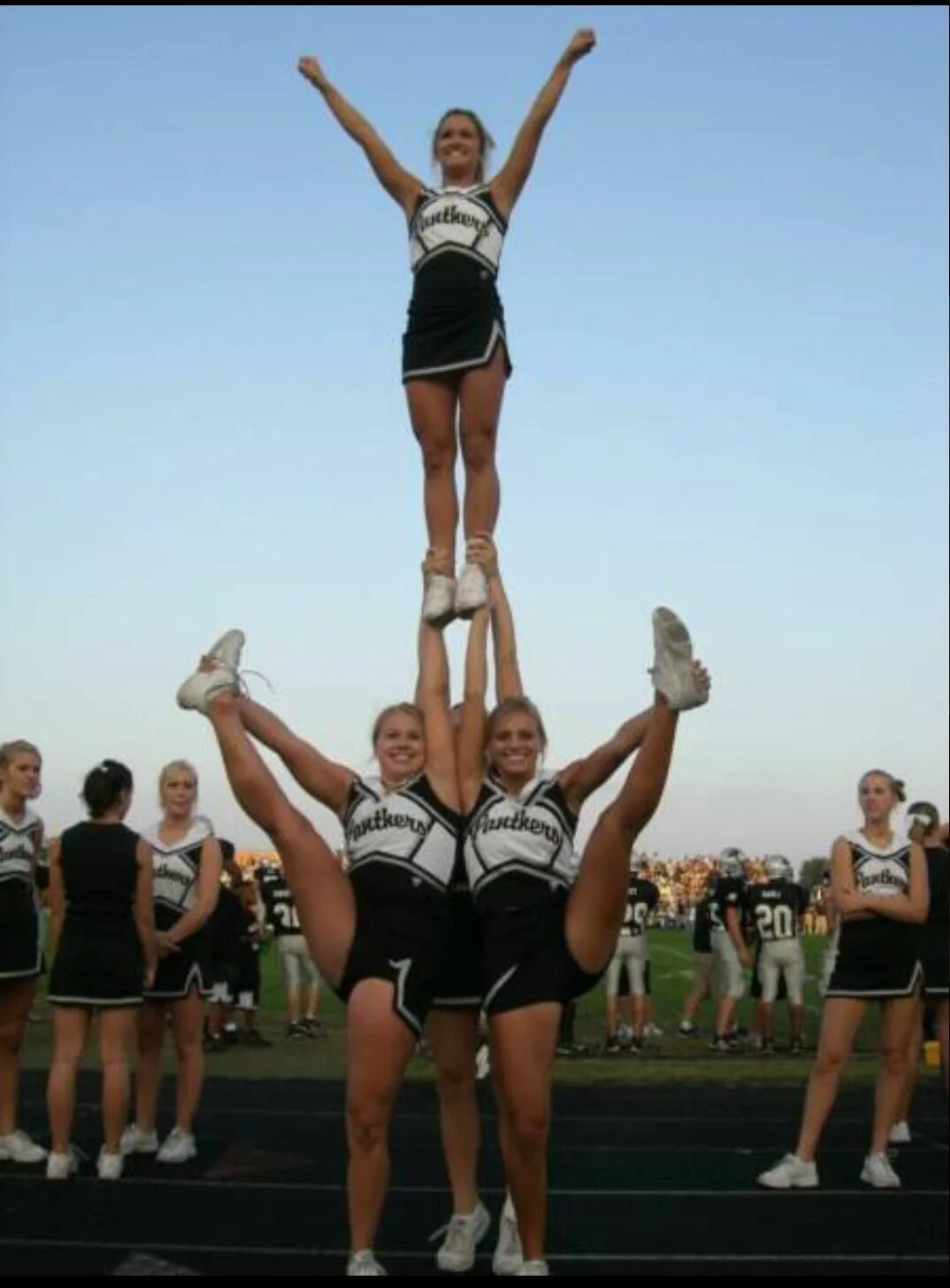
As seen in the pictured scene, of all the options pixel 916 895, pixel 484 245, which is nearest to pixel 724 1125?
pixel 916 895

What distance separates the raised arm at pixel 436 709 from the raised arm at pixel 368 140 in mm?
1312

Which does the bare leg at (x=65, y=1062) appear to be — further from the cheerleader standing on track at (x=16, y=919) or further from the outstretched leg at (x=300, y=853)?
the outstretched leg at (x=300, y=853)

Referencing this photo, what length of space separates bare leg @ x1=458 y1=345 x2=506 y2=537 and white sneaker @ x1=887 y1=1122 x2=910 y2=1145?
18.4ft

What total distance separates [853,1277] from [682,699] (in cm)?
295

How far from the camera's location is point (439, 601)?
16.8 ft

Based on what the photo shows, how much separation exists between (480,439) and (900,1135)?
5968mm

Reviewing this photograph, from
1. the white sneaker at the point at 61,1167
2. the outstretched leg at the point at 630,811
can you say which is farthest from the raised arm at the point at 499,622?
the white sneaker at the point at 61,1167

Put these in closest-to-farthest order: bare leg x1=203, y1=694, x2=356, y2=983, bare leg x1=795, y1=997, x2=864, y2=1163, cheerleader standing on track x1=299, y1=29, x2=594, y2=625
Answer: bare leg x1=203, y1=694, x2=356, y2=983 → cheerleader standing on track x1=299, y1=29, x2=594, y2=625 → bare leg x1=795, y1=997, x2=864, y2=1163

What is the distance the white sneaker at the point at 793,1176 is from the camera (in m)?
7.60

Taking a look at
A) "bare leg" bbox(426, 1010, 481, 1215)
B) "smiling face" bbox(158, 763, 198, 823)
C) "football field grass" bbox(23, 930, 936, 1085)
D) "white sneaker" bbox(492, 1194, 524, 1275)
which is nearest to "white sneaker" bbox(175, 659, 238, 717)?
"bare leg" bbox(426, 1010, 481, 1215)

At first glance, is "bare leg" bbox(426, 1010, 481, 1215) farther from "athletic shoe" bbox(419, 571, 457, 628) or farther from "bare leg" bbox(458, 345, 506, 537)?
"bare leg" bbox(458, 345, 506, 537)

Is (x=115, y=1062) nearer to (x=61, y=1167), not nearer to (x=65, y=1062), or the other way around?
(x=65, y=1062)

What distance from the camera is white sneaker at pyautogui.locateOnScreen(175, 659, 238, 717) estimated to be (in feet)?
15.4

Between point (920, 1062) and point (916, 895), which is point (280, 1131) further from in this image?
point (920, 1062)
